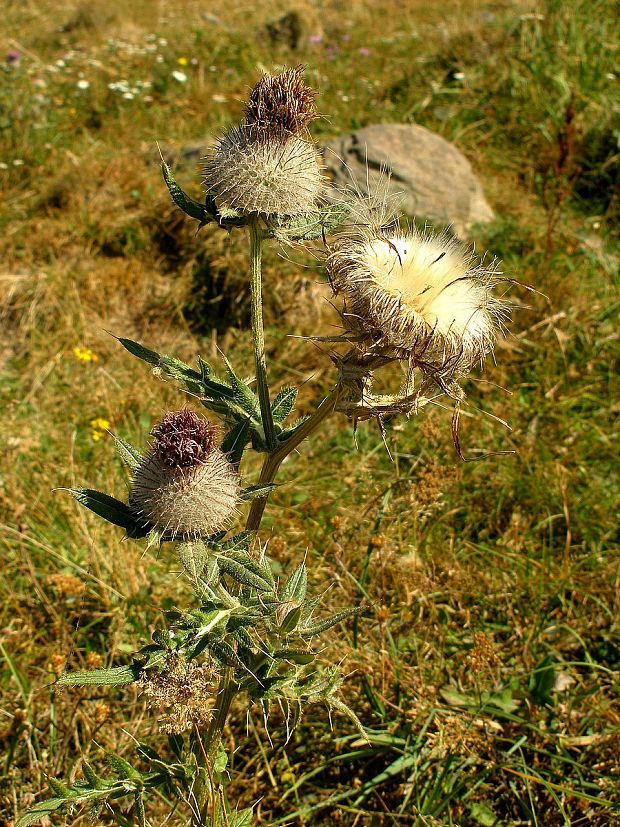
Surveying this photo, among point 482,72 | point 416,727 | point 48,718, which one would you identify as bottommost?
point 48,718

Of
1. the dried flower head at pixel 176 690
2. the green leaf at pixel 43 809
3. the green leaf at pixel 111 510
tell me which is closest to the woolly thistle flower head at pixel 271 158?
the green leaf at pixel 111 510

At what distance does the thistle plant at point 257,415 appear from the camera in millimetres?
1777

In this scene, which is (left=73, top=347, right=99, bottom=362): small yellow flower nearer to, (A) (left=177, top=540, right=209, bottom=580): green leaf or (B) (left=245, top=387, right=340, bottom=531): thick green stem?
(B) (left=245, top=387, right=340, bottom=531): thick green stem

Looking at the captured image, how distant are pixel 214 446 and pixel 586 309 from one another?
3500 millimetres

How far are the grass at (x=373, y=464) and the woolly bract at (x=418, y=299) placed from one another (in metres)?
0.47

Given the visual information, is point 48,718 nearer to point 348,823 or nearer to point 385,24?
point 348,823

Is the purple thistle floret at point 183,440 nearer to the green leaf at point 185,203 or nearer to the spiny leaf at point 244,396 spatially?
the spiny leaf at point 244,396

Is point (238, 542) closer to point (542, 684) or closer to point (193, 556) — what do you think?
point (193, 556)

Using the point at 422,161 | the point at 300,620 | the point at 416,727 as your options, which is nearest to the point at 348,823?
the point at 416,727

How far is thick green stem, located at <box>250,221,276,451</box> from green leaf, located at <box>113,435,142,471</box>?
1.25ft

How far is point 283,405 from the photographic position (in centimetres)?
211

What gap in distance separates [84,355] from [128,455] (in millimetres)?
2510

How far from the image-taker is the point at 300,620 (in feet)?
6.70

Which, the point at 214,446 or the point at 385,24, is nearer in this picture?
the point at 214,446
